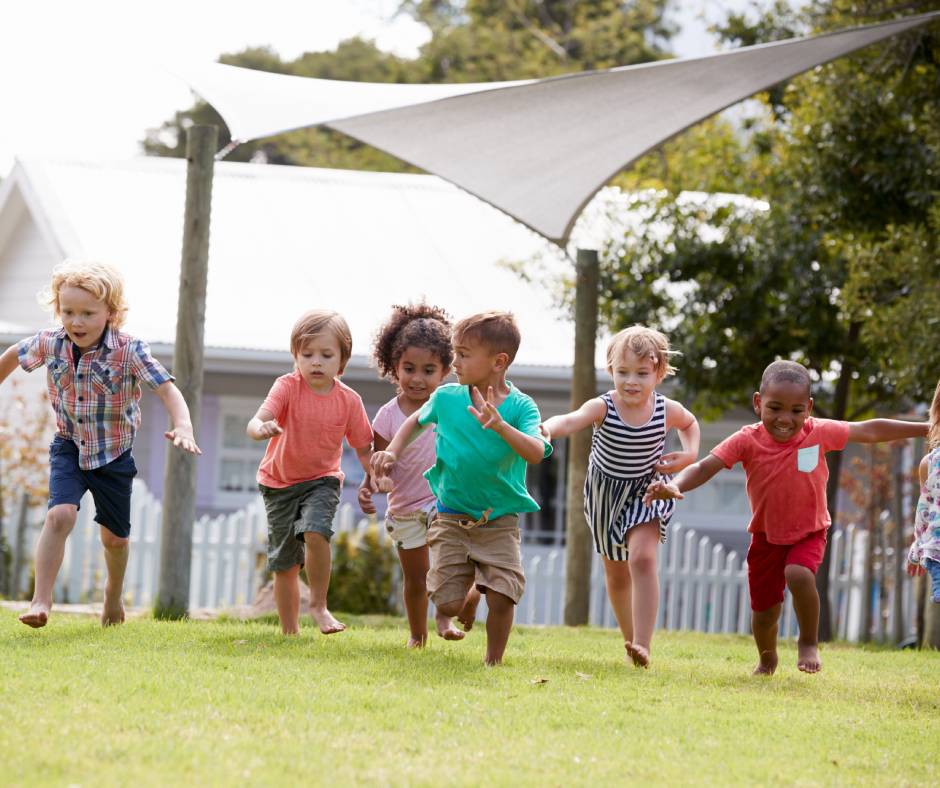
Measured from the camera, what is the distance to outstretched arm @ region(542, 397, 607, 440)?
607cm

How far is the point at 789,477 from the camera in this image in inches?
248

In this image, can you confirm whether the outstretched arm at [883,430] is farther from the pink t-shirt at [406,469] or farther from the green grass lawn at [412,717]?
the pink t-shirt at [406,469]

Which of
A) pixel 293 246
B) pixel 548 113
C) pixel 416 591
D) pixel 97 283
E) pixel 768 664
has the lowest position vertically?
pixel 768 664

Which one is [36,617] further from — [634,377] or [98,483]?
[634,377]

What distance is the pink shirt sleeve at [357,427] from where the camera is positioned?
6902mm

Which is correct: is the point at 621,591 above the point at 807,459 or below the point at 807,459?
below

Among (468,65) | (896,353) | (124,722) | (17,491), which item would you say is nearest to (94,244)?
(17,491)

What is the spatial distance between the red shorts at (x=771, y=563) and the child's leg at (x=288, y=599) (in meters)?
2.31

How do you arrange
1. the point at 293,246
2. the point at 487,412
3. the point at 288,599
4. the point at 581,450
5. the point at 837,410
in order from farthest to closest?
the point at 293,246 → the point at 837,410 → the point at 581,450 → the point at 288,599 → the point at 487,412

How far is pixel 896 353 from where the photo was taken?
35.9ft

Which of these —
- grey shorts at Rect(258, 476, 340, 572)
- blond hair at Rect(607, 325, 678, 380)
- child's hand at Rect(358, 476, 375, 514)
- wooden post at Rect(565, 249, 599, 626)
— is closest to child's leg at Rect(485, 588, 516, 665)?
child's hand at Rect(358, 476, 375, 514)

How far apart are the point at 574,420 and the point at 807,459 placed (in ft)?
3.64

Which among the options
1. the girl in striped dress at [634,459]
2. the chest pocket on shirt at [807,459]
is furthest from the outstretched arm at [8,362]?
the chest pocket on shirt at [807,459]

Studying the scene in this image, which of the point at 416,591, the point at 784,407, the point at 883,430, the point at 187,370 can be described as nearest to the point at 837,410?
the point at 187,370
